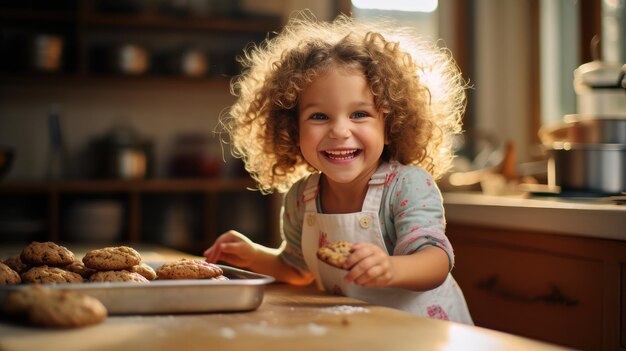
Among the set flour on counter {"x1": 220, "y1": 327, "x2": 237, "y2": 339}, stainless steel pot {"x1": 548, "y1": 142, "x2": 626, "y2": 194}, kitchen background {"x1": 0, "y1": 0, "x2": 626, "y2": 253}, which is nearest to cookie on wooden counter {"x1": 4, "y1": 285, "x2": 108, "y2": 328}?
flour on counter {"x1": 220, "y1": 327, "x2": 237, "y2": 339}

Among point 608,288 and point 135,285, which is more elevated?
point 135,285

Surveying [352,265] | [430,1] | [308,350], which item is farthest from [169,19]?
[308,350]

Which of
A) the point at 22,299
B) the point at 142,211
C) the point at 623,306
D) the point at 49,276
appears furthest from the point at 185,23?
the point at 22,299

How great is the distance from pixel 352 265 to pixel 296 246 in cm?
53

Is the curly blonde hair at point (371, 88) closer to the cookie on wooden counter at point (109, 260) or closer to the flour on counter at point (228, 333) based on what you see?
the cookie on wooden counter at point (109, 260)

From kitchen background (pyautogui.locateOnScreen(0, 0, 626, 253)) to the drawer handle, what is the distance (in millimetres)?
1453

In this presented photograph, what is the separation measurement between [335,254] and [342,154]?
1.15 ft

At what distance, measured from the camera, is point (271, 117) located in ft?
5.10

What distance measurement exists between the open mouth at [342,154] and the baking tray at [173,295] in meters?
0.43

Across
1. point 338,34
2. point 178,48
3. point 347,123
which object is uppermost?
point 178,48

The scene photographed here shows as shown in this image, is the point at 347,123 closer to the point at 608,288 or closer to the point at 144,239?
the point at 608,288

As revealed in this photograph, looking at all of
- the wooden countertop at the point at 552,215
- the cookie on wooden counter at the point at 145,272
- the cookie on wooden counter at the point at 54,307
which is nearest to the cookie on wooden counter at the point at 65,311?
the cookie on wooden counter at the point at 54,307

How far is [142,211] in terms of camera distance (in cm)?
402

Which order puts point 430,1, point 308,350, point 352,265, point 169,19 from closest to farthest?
point 308,350, point 352,265, point 169,19, point 430,1
